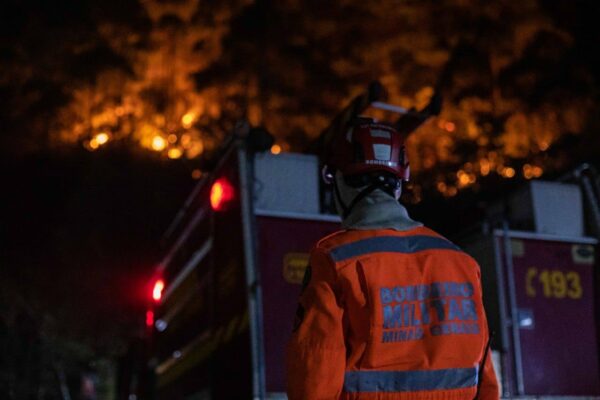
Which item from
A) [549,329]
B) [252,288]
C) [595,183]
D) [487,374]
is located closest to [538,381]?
[549,329]

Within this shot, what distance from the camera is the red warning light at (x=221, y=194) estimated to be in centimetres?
479

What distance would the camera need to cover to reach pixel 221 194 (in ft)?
16.1

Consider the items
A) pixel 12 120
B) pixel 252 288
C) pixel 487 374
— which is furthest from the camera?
pixel 12 120

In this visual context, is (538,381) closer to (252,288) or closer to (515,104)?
(252,288)

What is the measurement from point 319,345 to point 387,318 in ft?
0.70

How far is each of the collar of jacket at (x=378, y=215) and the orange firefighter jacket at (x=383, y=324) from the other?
0.03m

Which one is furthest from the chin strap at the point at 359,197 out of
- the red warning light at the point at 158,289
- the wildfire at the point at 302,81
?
the wildfire at the point at 302,81

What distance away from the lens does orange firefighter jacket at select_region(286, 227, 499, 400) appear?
2.19m

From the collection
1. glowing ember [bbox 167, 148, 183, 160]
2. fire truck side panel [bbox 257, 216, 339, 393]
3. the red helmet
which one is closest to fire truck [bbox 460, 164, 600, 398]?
fire truck side panel [bbox 257, 216, 339, 393]

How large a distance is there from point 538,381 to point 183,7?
9.09 metres

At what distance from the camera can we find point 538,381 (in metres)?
5.11

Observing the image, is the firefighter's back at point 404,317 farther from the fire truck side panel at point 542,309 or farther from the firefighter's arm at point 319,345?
the fire truck side panel at point 542,309

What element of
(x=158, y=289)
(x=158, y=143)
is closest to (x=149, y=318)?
(x=158, y=289)

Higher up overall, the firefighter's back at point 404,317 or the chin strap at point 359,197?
the chin strap at point 359,197
